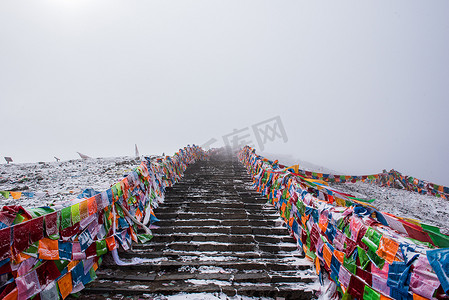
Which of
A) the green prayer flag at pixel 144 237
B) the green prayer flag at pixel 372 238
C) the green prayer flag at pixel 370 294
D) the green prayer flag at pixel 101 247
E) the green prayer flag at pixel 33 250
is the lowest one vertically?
the green prayer flag at pixel 370 294

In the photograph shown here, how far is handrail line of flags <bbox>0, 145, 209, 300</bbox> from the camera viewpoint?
2330mm

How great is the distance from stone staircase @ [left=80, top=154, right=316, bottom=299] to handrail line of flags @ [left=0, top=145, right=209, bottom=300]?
32 centimetres

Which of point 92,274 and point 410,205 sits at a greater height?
point 92,274

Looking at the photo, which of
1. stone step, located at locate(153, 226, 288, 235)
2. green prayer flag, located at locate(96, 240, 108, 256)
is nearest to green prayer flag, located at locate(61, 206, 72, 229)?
green prayer flag, located at locate(96, 240, 108, 256)

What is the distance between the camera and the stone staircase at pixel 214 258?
331cm

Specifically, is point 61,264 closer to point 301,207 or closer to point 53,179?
point 301,207

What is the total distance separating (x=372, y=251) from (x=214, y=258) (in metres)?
2.76

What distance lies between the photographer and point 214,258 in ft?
13.6

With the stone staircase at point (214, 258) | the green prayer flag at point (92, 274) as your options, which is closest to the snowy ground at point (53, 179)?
the stone staircase at point (214, 258)

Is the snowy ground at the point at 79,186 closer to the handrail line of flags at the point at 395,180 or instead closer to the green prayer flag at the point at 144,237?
the handrail line of flags at the point at 395,180

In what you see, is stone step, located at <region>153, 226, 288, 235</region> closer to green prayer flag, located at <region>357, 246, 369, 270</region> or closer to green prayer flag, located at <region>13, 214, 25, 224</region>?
green prayer flag, located at <region>357, 246, 369, 270</region>

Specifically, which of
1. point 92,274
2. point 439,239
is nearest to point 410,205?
point 439,239

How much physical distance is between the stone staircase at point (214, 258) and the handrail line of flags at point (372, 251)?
565 millimetres

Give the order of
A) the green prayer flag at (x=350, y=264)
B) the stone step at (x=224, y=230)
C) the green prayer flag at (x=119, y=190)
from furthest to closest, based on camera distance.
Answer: the stone step at (x=224, y=230), the green prayer flag at (x=119, y=190), the green prayer flag at (x=350, y=264)
